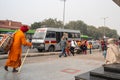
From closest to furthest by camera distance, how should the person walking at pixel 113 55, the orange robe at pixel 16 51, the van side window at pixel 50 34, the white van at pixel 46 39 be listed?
the person walking at pixel 113 55 → the orange robe at pixel 16 51 → the white van at pixel 46 39 → the van side window at pixel 50 34

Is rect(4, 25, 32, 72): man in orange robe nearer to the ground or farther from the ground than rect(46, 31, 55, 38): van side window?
nearer to the ground

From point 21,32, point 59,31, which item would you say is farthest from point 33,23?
point 21,32

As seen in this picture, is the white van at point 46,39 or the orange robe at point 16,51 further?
the white van at point 46,39

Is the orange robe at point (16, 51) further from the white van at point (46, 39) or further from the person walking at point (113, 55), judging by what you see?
the white van at point (46, 39)

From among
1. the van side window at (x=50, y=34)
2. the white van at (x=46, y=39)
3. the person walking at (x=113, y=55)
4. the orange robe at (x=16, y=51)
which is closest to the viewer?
the person walking at (x=113, y=55)

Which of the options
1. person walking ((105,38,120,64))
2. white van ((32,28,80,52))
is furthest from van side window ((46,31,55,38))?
person walking ((105,38,120,64))

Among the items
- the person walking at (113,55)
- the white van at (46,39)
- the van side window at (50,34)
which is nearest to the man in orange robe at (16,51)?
the person walking at (113,55)

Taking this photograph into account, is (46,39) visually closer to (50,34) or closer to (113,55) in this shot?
(50,34)

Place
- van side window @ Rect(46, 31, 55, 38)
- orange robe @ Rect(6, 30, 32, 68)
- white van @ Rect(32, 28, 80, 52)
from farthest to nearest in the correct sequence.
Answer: van side window @ Rect(46, 31, 55, 38)
white van @ Rect(32, 28, 80, 52)
orange robe @ Rect(6, 30, 32, 68)

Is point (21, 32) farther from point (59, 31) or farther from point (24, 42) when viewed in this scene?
point (59, 31)

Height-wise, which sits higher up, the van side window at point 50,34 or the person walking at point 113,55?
the van side window at point 50,34

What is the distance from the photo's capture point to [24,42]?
26.2 feet

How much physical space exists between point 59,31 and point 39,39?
2.98m

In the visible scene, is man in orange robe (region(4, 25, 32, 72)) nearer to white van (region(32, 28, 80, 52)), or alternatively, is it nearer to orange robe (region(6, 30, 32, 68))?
orange robe (region(6, 30, 32, 68))
